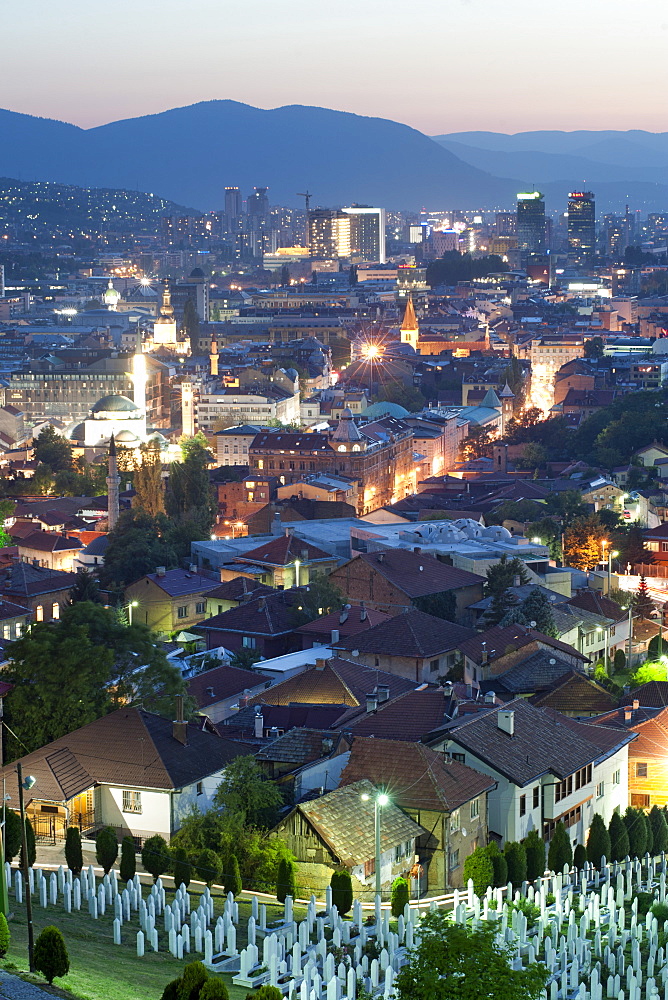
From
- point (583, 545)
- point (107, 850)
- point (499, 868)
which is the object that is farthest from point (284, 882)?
point (583, 545)

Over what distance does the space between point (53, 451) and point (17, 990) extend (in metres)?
86.1

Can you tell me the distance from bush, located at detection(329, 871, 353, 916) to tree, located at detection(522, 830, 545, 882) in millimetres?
4417

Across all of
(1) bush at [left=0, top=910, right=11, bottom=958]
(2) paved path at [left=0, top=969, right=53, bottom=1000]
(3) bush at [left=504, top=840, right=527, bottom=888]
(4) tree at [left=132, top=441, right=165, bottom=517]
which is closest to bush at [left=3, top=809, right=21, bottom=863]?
(1) bush at [left=0, top=910, right=11, bottom=958]

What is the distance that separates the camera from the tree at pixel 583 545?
66.2m

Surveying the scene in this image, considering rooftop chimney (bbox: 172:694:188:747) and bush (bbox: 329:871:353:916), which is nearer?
bush (bbox: 329:871:353:916)

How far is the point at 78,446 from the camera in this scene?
112250 millimetres

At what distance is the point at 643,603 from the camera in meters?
55.7

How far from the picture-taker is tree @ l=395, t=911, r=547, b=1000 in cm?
2102

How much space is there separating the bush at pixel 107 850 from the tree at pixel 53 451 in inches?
2961

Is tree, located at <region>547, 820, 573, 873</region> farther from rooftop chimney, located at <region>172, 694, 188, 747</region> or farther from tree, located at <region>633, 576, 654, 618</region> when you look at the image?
tree, located at <region>633, 576, 654, 618</region>

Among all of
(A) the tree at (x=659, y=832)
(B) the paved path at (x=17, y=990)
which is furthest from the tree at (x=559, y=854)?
(B) the paved path at (x=17, y=990)

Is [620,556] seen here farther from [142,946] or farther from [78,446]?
[78,446]

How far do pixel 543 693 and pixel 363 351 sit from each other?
122m

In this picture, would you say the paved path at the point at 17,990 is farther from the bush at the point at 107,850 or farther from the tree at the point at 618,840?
the tree at the point at 618,840
